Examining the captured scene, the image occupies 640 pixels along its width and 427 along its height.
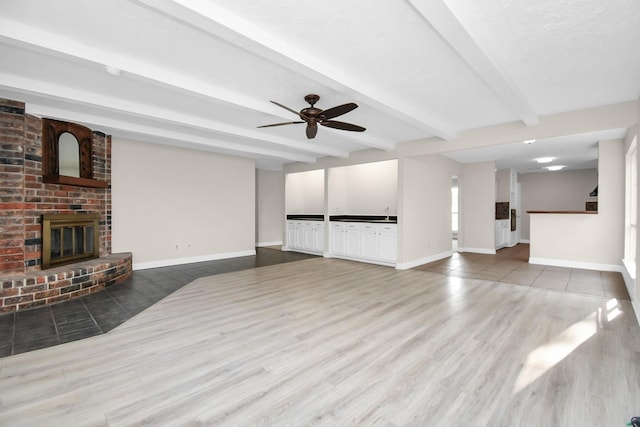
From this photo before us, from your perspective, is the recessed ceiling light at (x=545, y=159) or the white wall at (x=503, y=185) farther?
the white wall at (x=503, y=185)

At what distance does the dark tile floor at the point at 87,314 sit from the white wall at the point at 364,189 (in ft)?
12.5

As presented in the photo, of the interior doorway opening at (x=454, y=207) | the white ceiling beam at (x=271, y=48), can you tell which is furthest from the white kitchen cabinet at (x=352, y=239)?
the interior doorway opening at (x=454, y=207)

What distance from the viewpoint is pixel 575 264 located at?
6.24m

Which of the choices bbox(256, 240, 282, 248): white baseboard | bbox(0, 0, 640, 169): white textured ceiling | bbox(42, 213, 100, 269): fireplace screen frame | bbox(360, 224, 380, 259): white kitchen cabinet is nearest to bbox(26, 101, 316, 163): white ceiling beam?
bbox(0, 0, 640, 169): white textured ceiling

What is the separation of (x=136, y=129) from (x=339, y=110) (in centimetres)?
364

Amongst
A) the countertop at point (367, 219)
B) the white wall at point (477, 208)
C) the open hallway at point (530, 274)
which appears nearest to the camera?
the open hallway at point (530, 274)

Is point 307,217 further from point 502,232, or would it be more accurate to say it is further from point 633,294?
point 633,294

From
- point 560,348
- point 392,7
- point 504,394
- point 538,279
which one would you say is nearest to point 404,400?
point 504,394

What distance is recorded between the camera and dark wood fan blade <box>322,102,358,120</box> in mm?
3270

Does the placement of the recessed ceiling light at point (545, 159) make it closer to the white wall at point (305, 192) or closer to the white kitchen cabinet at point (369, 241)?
the white kitchen cabinet at point (369, 241)

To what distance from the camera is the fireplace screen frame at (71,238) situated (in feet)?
13.8

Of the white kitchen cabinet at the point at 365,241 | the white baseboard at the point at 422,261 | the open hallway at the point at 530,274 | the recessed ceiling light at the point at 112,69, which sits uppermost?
the recessed ceiling light at the point at 112,69

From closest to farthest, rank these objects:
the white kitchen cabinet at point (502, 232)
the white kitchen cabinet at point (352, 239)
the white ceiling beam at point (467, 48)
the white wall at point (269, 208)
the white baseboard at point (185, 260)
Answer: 1. the white ceiling beam at point (467, 48)
2. the white baseboard at point (185, 260)
3. the white kitchen cabinet at point (352, 239)
4. the white kitchen cabinet at point (502, 232)
5. the white wall at point (269, 208)

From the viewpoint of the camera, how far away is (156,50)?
2.74 meters
